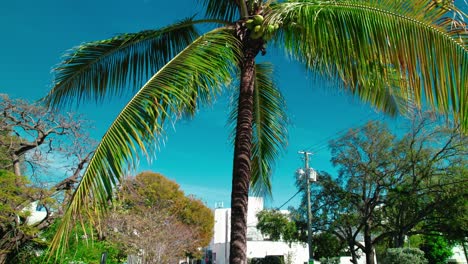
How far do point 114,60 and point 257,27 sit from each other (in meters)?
2.06

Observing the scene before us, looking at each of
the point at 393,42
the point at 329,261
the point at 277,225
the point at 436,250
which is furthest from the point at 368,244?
the point at 393,42

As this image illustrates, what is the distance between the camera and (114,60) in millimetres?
5473

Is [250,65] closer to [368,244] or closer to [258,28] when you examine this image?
[258,28]

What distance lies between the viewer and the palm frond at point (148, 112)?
3461 mm

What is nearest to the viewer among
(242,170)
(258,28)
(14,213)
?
(242,170)

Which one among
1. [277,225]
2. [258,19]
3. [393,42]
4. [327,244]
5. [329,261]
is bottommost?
[329,261]

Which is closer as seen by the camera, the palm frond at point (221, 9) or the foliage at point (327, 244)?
the palm frond at point (221, 9)

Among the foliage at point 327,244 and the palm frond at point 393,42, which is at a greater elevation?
the palm frond at point 393,42

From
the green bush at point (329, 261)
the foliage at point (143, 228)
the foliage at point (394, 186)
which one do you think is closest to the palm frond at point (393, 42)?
the foliage at point (143, 228)

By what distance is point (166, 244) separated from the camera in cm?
2305

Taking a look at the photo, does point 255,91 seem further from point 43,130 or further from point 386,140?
point 386,140

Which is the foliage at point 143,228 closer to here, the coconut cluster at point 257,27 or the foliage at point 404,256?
the coconut cluster at point 257,27

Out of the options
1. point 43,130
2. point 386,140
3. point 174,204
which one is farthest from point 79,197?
point 174,204

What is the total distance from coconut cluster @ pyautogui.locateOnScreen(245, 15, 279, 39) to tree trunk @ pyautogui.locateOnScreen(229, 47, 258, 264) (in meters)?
0.23
